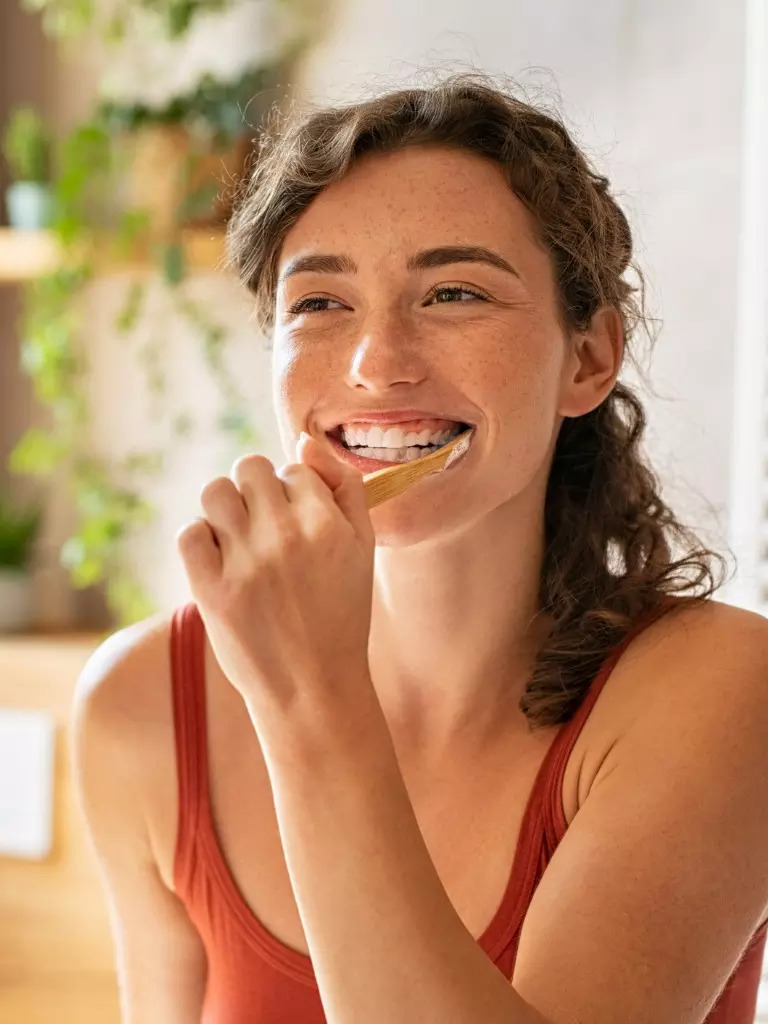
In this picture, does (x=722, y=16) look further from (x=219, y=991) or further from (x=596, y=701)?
(x=219, y=991)

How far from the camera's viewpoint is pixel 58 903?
206 centimetres

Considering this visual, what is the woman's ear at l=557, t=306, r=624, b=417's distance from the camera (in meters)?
1.12

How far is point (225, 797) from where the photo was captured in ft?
3.71

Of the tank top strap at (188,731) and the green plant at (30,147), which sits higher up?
the green plant at (30,147)

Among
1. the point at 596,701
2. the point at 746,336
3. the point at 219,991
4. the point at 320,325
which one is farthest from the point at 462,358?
the point at 746,336

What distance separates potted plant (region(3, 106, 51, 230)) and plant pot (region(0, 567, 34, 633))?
0.57 metres

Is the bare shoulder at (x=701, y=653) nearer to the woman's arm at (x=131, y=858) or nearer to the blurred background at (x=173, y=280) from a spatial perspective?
the woman's arm at (x=131, y=858)

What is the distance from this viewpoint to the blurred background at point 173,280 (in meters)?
1.69

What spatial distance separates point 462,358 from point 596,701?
11.5 inches

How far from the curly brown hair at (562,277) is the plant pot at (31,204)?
39.6 inches

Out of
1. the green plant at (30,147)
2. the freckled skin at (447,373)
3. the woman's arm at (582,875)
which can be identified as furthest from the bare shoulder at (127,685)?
the green plant at (30,147)

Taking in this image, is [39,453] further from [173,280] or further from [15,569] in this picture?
[173,280]

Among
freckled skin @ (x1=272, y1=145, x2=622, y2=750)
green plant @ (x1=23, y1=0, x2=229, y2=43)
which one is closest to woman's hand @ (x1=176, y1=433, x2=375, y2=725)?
freckled skin @ (x1=272, y1=145, x2=622, y2=750)

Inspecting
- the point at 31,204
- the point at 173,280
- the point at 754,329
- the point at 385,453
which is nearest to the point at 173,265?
the point at 173,280
